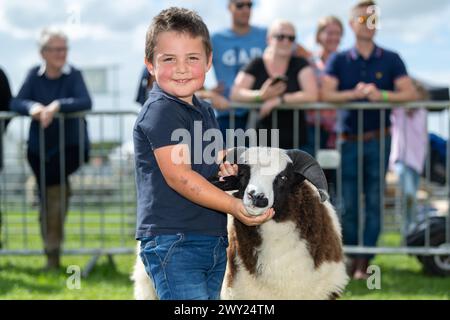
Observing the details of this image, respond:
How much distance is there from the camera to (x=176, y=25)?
2.78 metres

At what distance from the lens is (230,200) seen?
271 cm

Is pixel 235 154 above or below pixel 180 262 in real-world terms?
above

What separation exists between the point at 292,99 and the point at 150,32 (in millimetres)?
3343

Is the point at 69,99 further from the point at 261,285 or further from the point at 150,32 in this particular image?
the point at 150,32

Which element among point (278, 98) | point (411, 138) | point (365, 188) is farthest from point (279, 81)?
point (411, 138)

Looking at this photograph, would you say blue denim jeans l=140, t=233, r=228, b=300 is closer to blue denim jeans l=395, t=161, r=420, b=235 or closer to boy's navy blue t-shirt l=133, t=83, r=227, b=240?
boy's navy blue t-shirt l=133, t=83, r=227, b=240

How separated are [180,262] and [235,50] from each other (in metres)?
3.80

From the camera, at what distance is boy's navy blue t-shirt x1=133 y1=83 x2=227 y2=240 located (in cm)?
277

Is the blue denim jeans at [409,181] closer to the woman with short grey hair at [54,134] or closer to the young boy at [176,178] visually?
the woman with short grey hair at [54,134]

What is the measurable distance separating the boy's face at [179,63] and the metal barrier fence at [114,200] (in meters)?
3.28

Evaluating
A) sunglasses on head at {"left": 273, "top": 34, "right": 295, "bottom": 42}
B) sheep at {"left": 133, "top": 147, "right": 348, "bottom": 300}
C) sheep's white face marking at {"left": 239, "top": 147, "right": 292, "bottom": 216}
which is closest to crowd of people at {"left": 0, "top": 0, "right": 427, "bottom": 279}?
sunglasses on head at {"left": 273, "top": 34, "right": 295, "bottom": 42}

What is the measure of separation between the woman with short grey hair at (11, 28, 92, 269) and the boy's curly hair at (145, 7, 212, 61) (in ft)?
12.2

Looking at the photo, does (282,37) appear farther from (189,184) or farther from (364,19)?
(189,184)
